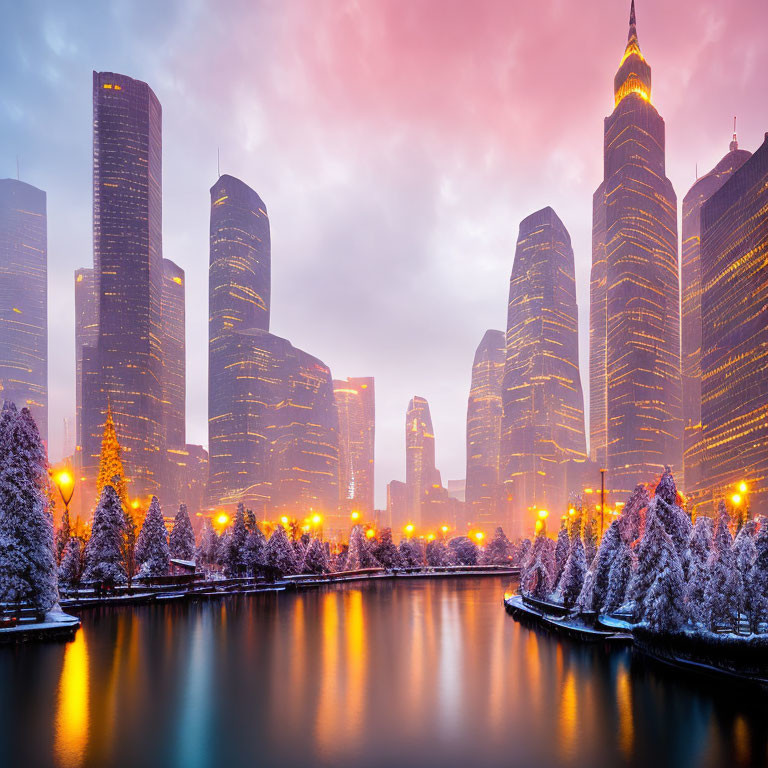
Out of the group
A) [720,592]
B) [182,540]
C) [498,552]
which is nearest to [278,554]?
[182,540]

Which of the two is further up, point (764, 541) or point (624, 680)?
point (764, 541)

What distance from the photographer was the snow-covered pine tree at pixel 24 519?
40.4 meters

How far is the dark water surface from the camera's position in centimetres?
1973

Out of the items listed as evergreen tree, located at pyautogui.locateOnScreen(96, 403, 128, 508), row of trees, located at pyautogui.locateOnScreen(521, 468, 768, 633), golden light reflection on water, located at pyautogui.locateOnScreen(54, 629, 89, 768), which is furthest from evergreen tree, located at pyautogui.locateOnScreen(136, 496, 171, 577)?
row of trees, located at pyautogui.locateOnScreen(521, 468, 768, 633)

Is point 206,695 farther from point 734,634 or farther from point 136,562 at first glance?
point 136,562

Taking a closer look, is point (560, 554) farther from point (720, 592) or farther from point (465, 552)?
point (465, 552)

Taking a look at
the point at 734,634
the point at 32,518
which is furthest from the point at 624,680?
the point at 32,518

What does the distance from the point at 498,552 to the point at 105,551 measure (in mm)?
81507

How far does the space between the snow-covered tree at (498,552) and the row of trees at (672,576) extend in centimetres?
7682

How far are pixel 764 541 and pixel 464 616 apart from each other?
26375 millimetres

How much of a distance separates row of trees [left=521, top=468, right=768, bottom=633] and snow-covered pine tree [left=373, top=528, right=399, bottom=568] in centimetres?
5924

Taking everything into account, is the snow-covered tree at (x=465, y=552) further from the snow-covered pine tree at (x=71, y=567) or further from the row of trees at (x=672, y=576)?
the row of trees at (x=672, y=576)

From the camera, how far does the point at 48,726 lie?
71.2 feet

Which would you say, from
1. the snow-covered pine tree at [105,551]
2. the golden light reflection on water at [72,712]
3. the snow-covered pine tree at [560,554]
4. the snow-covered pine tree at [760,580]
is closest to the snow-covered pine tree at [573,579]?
the snow-covered pine tree at [560,554]
